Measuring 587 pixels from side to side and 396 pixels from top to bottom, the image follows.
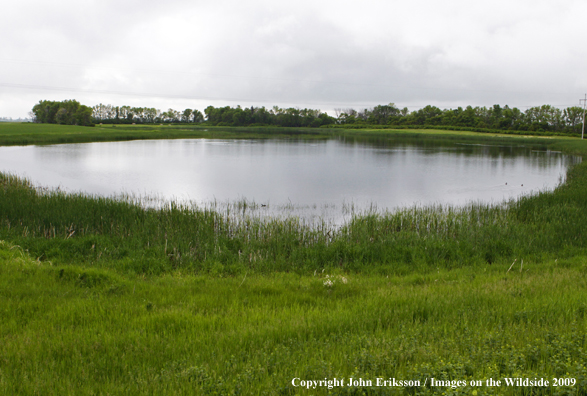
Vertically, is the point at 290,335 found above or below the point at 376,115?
below

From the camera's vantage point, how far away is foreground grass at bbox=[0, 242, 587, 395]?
3656mm

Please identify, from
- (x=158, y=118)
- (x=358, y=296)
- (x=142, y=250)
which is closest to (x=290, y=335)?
(x=358, y=296)

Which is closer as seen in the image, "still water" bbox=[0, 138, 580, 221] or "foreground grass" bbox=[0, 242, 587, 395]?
"foreground grass" bbox=[0, 242, 587, 395]

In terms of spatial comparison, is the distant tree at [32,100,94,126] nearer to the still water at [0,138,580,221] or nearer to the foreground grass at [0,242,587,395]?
the still water at [0,138,580,221]

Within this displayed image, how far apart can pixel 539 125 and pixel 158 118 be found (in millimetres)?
145222

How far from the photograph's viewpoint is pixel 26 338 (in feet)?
14.7

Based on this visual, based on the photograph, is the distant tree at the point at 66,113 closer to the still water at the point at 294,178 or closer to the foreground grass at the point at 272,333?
the still water at the point at 294,178

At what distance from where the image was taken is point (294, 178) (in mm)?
28828

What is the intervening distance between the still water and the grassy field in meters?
7.41

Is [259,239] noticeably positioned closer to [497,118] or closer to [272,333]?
[272,333]

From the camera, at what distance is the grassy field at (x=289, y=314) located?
3.69m

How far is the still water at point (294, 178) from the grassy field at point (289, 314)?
741 cm

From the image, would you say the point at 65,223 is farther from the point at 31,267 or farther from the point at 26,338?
the point at 26,338

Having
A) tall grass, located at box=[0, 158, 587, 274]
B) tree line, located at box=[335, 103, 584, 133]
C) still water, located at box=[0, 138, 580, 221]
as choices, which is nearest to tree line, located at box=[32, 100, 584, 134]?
tree line, located at box=[335, 103, 584, 133]
